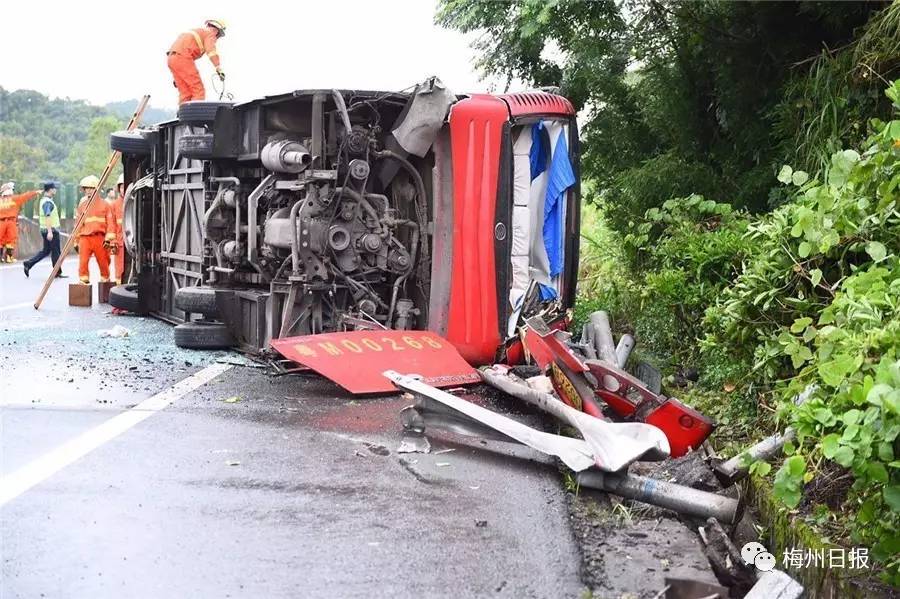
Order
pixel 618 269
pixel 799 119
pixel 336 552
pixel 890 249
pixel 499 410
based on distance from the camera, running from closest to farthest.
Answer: pixel 336 552, pixel 890 249, pixel 499 410, pixel 799 119, pixel 618 269

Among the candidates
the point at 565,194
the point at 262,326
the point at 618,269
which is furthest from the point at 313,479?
the point at 618,269

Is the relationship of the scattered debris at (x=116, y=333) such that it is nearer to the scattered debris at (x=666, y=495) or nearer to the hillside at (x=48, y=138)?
the scattered debris at (x=666, y=495)

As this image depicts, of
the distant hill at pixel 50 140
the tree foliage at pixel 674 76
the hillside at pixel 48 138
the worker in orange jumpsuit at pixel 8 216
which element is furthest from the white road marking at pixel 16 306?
the hillside at pixel 48 138

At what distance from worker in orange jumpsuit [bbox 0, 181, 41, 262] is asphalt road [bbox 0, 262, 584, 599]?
14.7 meters

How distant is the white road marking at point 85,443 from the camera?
4777 millimetres

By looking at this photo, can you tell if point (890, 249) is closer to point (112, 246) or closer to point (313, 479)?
point (313, 479)

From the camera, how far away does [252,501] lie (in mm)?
4652

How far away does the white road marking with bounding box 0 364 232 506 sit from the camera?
4777 millimetres

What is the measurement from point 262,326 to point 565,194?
2.81 meters

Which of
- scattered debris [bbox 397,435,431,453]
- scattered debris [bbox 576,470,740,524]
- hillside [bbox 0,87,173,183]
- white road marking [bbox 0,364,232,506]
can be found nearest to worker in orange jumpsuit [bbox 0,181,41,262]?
white road marking [bbox 0,364,232,506]

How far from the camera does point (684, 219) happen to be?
8164 millimetres

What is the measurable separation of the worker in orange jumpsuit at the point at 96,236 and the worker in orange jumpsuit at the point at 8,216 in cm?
647

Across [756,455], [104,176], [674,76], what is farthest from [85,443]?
[104,176]

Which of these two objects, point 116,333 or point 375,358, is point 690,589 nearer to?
point 375,358
